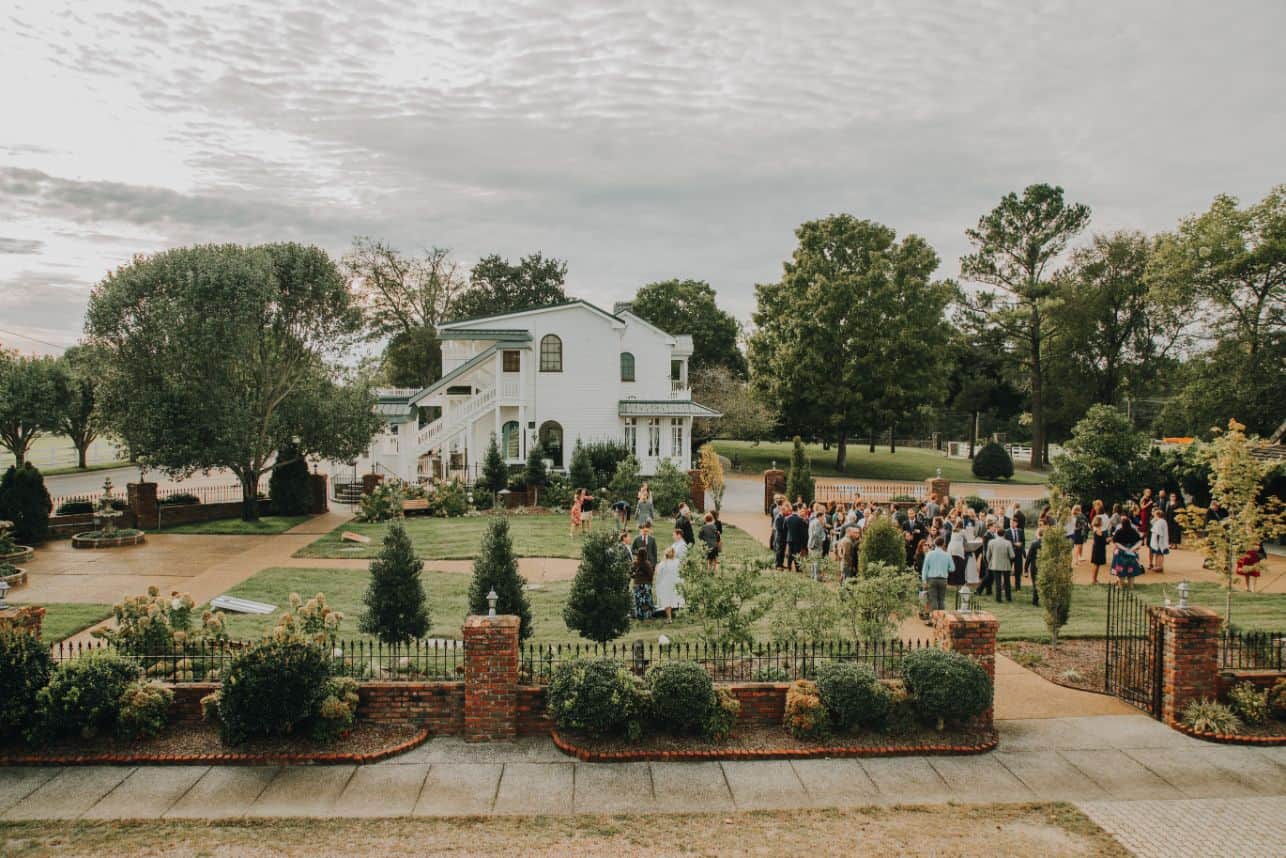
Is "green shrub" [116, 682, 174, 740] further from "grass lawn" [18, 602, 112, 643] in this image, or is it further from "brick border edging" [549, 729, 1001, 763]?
"grass lawn" [18, 602, 112, 643]

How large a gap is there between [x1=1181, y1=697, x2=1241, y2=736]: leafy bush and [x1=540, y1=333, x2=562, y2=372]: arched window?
91.2 feet

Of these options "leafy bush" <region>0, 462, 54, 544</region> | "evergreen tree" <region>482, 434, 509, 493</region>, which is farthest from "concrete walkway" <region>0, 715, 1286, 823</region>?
"evergreen tree" <region>482, 434, 509, 493</region>

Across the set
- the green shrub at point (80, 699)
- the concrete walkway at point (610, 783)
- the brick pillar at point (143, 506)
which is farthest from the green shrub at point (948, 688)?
the brick pillar at point (143, 506)

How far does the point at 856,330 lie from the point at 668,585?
31.7m

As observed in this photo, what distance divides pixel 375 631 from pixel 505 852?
5.19 metres

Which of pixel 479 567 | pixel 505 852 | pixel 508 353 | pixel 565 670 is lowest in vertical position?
pixel 505 852

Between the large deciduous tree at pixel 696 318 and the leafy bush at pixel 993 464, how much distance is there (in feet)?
75.6

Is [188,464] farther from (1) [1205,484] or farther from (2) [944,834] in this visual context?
(1) [1205,484]

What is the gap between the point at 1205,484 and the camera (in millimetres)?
27062

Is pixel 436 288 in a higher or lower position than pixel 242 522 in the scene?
higher

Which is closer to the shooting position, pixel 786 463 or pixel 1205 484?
pixel 1205 484

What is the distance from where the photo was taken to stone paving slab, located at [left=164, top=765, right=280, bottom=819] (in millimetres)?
8555

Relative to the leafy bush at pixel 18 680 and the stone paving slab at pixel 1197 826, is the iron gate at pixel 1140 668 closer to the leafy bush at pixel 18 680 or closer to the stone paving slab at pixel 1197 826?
the stone paving slab at pixel 1197 826

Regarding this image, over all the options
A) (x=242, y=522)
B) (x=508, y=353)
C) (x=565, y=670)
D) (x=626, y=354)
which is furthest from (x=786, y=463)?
(x=565, y=670)
